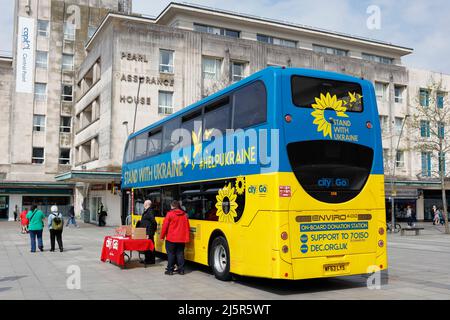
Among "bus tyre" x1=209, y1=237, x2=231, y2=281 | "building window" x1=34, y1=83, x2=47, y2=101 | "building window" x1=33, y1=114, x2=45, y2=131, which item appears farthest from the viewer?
"building window" x1=34, y1=83, x2=47, y2=101

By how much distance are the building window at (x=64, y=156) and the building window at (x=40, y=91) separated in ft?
19.4

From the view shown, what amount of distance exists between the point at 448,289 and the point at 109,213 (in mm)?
29763

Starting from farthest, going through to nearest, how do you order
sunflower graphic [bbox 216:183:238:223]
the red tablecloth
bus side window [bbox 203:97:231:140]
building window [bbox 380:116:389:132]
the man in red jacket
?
building window [bbox 380:116:389:132]
the red tablecloth
the man in red jacket
bus side window [bbox 203:97:231:140]
sunflower graphic [bbox 216:183:238:223]

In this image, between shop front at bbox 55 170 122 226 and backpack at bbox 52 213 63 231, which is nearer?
backpack at bbox 52 213 63 231

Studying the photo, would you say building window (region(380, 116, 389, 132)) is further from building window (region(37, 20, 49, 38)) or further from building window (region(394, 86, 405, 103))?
building window (region(37, 20, 49, 38))

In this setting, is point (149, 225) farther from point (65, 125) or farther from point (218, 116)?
point (65, 125)

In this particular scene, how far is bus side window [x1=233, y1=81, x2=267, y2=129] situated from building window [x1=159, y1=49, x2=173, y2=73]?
28849 mm

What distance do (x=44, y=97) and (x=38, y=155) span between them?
6388 millimetres

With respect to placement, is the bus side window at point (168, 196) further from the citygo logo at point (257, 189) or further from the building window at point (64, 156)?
the building window at point (64, 156)

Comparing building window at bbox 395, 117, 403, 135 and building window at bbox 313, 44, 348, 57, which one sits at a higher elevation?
building window at bbox 313, 44, 348, 57

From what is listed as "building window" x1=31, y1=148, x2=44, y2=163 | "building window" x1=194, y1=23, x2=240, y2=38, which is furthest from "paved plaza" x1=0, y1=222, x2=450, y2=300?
"building window" x1=31, y1=148, x2=44, y2=163

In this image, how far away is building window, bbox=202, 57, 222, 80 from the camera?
131ft
